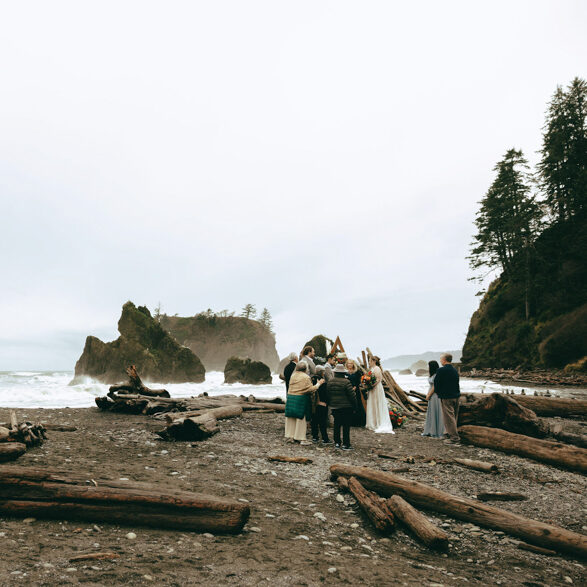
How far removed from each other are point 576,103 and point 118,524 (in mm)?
59476

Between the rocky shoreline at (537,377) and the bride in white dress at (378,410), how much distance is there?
2077 centimetres

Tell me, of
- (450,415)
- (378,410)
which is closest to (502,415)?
(450,415)

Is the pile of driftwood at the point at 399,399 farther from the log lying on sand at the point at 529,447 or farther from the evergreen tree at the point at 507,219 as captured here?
the evergreen tree at the point at 507,219

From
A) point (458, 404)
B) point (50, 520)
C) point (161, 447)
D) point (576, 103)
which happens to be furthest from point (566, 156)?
point (50, 520)

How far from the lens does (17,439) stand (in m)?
7.75

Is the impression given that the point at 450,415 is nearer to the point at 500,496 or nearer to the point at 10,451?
the point at 500,496

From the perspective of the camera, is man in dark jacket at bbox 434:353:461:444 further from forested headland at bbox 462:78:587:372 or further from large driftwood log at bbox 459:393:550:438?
forested headland at bbox 462:78:587:372

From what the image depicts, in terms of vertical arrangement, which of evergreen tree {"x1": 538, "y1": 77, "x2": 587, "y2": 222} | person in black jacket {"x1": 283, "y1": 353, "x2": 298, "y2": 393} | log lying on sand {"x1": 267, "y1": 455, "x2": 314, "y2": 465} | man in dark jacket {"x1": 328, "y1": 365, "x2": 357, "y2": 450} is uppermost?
evergreen tree {"x1": 538, "y1": 77, "x2": 587, "y2": 222}

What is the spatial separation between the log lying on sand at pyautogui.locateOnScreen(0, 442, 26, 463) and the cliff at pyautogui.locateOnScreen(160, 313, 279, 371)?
9926cm

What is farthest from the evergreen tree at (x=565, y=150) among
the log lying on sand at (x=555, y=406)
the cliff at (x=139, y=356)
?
the cliff at (x=139, y=356)

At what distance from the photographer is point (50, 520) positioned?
4.41 metres

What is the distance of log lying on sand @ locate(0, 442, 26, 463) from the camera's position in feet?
21.8

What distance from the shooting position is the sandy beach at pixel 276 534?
364 cm

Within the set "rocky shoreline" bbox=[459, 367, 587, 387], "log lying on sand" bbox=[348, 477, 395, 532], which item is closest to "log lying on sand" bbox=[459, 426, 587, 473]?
"log lying on sand" bbox=[348, 477, 395, 532]
